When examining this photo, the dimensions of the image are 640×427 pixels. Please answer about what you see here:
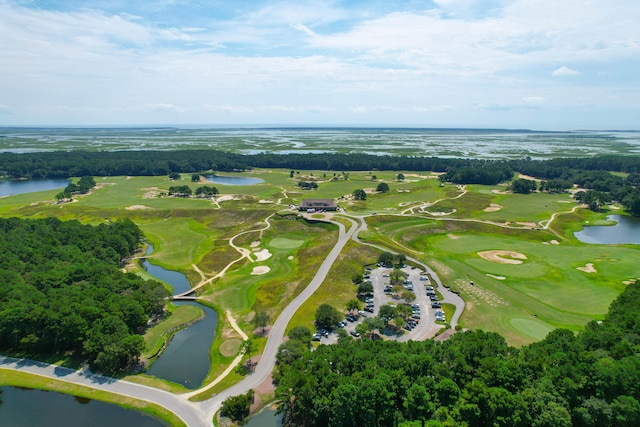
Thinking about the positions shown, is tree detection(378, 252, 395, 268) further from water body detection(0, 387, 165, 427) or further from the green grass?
water body detection(0, 387, 165, 427)

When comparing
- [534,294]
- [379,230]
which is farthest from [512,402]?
[379,230]

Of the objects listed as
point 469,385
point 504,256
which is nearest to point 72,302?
point 469,385

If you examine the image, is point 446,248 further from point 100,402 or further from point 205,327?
point 100,402

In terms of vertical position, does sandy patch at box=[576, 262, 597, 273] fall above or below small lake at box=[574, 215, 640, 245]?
above

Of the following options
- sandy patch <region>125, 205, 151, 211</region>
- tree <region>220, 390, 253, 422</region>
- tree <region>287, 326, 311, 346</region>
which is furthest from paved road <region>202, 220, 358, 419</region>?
sandy patch <region>125, 205, 151, 211</region>

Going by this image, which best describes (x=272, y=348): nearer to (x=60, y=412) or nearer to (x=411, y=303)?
(x=60, y=412)

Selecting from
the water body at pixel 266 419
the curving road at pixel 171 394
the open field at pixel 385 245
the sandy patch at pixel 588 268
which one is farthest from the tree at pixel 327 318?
the sandy patch at pixel 588 268
